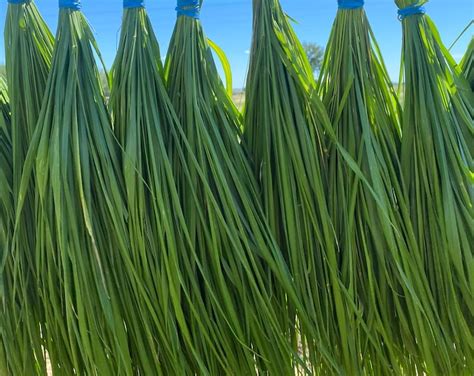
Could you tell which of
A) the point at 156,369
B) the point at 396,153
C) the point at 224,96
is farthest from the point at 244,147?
the point at 156,369

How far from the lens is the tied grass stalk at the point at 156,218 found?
0.57 metres

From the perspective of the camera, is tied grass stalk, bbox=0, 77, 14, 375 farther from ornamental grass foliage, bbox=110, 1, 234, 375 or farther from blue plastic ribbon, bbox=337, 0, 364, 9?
blue plastic ribbon, bbox=337, 0, 364, 9

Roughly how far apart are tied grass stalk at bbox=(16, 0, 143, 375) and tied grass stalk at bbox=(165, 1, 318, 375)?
3.4 inches

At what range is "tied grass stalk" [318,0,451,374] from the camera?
1.92 ft

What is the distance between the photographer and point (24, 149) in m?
0.63

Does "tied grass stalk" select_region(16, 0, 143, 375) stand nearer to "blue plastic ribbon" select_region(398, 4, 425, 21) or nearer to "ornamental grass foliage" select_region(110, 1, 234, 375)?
"ornamental grass foliage" select_region(110, 1, 234, 375)

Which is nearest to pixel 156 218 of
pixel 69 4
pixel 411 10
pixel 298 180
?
pixel 298 180

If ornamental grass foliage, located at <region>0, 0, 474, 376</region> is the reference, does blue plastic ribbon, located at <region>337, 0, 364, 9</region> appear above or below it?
above

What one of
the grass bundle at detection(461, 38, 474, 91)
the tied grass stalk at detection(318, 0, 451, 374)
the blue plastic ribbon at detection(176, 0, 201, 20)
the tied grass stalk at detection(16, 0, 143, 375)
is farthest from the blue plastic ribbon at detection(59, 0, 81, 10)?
the grass bundle at detection(461, 38, 474, 91)

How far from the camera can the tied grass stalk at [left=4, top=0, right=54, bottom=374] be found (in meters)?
0.61

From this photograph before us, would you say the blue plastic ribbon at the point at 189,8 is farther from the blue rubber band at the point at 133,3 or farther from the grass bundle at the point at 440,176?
the grass bundle at the point at 440,176

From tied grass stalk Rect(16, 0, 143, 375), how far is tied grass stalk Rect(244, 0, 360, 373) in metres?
0.18

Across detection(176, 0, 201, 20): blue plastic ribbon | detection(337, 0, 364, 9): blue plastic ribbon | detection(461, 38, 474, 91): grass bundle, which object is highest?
detection(337, 0, 364, 9): blue plastic ribbon

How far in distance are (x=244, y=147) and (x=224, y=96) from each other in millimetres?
68
